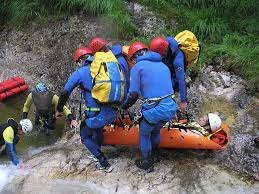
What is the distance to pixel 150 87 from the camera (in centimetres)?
571

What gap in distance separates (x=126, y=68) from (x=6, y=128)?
2021mm

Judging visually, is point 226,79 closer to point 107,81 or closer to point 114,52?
point 114,52

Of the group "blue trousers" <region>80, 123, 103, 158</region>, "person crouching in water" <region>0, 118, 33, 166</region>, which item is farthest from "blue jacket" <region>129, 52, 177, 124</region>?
"person crouching in water" <region>0, 118, 33, 166</region>

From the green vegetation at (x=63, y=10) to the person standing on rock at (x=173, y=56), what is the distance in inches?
110

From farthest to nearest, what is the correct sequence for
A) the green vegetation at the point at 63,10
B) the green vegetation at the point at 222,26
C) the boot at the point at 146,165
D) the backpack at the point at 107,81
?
the green vegetation at the point at 63,10, the green vegetation at the point at 222,26, the boot at the point at 146,165, the backpack at the point at 107,81

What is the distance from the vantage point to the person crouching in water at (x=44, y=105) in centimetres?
748

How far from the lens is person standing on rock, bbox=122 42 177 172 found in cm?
565

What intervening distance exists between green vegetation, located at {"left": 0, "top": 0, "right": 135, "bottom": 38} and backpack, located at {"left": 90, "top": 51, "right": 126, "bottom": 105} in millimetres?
3261

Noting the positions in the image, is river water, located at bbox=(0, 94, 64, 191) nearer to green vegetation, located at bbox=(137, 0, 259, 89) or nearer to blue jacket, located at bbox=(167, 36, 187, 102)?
blue jacket, located at bbox=(167, 36, 187, 102)

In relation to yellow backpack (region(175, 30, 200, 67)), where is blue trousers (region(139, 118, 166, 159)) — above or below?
below

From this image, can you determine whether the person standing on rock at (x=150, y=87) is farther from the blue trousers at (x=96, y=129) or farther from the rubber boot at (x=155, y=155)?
the rubber boot at (x=155, y=155)

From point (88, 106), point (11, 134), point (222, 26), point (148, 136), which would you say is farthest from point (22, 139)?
point (222, 26)

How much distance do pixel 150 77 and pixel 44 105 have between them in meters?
2.55

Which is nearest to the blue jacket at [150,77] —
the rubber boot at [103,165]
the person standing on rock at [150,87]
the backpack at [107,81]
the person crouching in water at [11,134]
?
the person standing on rock at [150,87]
